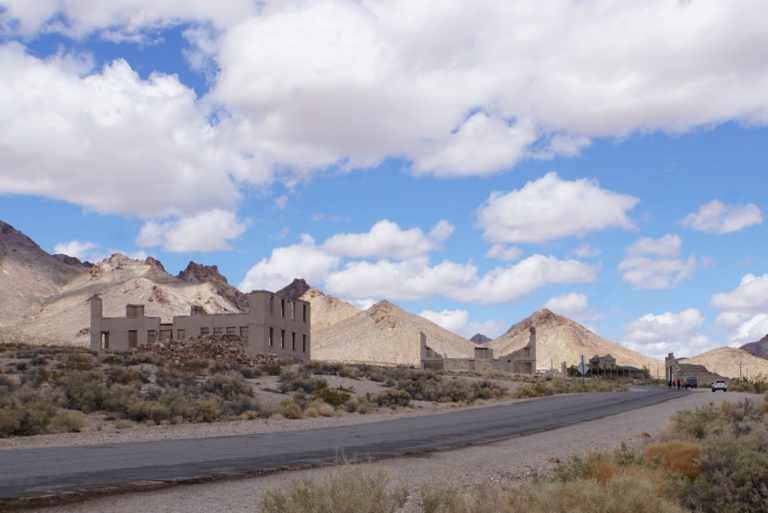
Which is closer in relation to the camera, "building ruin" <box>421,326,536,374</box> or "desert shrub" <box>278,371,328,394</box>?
"desert shrub" <box>278,371,328,394</box>

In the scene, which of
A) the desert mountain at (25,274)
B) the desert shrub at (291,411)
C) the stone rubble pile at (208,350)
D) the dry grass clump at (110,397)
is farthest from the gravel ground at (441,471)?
the desert mountain at (25,274)

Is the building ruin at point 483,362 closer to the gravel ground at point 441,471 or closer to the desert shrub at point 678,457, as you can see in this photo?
the gravel ground at point 441,471

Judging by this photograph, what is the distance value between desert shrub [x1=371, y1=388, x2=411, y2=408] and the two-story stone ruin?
24.4 m

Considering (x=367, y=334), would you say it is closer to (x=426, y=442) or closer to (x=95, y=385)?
(x=95, y=385)

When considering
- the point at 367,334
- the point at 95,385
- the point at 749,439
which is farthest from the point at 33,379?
the point at 367,334

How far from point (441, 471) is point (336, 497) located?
6934mm

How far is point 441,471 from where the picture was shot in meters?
15.1

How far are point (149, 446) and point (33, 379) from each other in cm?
1821

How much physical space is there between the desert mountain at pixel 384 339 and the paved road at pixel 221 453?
121m

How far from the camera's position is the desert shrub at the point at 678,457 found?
12.8 meters

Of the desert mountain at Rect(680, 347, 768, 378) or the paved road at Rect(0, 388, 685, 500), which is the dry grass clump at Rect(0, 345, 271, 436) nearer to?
the paved road at Rect(0, 388, 685, 500)

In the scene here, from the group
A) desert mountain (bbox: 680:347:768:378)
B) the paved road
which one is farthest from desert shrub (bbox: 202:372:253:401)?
desert mountain (bbox: 680:347:768:378)

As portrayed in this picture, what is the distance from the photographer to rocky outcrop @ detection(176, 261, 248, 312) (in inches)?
6712

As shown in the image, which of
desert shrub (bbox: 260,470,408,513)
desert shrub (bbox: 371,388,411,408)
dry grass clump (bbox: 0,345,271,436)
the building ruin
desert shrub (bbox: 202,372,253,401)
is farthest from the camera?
the building ruin
